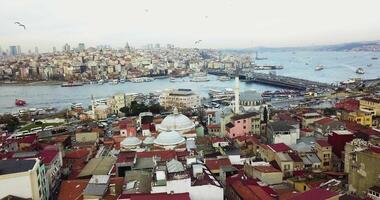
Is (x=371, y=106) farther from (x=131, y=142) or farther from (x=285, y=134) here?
(x=131, y=142)

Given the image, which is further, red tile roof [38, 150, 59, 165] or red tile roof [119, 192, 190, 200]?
red tile roof [38, 150, 59, 165]

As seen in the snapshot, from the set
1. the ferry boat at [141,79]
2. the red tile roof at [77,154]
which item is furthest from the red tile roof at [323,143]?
the ferry boat at [141,79]

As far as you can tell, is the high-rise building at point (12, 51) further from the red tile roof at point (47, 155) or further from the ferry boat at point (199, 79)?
the red tile roof at point (47, 155)

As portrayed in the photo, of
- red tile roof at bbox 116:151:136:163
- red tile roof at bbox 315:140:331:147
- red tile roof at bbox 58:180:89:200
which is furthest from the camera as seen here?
red tile roof at bbox 315:140:331:147

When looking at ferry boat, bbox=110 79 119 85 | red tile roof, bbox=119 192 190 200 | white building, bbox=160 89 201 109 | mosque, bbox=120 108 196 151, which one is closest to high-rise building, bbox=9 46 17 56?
ferry boat, bbox=110 79 119 85

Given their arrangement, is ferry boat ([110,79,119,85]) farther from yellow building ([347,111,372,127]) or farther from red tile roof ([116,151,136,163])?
red tile roof ([116,151,136,163])

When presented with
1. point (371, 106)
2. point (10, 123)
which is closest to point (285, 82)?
point (371, 106)
